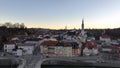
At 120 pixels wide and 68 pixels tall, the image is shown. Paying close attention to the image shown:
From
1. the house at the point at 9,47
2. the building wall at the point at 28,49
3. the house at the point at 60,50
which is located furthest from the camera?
the house at the point at 9,47

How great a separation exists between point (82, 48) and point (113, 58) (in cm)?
365

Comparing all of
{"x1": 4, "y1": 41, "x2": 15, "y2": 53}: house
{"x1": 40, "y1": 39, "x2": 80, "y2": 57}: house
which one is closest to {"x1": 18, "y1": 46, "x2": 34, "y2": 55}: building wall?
{"x1": 40, "y1": 39, "x2": 80, "y2": 57}: house

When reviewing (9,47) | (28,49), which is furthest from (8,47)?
(28,49)

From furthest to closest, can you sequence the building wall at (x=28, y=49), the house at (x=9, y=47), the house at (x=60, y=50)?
the house at (x=9, y=47)
the building wall at (x=28, y=49)
the house at (x=60, y=50)

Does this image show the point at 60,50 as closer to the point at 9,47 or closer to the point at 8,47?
the point at 9,47

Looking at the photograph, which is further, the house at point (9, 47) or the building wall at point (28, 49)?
the house at point (9, 47)

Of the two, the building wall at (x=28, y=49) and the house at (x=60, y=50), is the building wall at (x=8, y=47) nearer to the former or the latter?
the building wall at (x=28, y=49)

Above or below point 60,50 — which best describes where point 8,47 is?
above

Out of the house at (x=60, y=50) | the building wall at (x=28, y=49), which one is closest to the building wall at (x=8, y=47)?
the building wall at (x=28, y=49)

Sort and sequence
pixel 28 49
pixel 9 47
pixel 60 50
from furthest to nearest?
pixel 9 47 < pixel 28 49 < pixel 60 50

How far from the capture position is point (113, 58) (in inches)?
836

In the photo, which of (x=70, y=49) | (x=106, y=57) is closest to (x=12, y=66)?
(x=70, y=49)

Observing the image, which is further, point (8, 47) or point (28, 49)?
point (8, 47)

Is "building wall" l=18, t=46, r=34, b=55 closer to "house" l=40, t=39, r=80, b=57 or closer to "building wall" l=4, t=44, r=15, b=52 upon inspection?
"house" l=40, t=39, r=80, b=57
